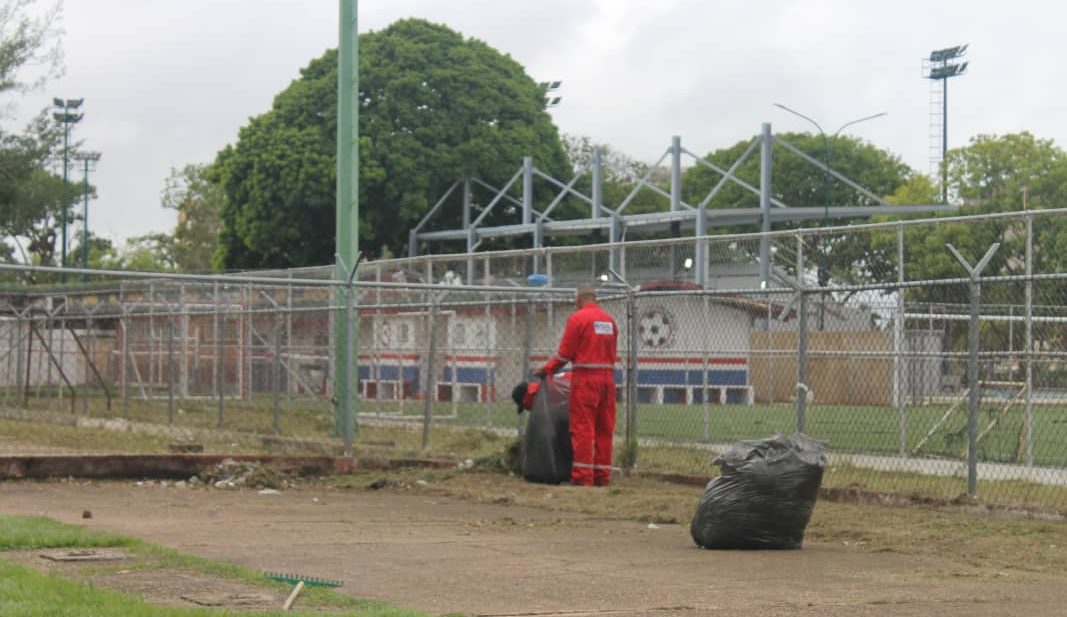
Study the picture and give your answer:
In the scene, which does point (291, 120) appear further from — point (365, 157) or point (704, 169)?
point (704, 169)

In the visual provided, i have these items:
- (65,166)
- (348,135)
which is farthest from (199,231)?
(348,135)

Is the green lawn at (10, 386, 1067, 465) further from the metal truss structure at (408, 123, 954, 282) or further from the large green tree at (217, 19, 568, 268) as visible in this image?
the large green tree at (217, 19, 568, 268)

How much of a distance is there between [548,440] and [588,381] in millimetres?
759

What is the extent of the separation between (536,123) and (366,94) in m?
6.32

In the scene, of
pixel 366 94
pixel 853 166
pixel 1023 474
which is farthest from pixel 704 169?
pixel 1023 474

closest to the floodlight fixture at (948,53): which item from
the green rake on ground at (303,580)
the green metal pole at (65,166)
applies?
the green metal pole at (65,166)

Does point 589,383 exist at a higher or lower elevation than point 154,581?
higher

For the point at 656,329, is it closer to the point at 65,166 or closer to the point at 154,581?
the point at 154,581

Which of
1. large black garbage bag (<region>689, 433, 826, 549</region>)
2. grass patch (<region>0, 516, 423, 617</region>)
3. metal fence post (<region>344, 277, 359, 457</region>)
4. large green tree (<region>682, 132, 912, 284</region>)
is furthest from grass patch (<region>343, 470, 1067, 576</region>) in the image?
large green tree (<region>682, 132, 912, 284</region>)

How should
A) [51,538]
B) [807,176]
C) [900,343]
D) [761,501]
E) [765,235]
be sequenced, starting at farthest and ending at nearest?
1. [807,176]
2. [765,235]
3. [900,343]
4. [761,501]
5. [51,538]

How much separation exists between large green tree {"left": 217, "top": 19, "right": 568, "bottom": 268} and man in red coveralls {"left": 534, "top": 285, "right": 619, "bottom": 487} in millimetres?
34855

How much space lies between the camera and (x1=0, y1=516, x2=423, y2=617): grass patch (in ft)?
21.2

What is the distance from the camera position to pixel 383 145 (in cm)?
4947

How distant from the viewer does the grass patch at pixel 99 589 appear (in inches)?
255
